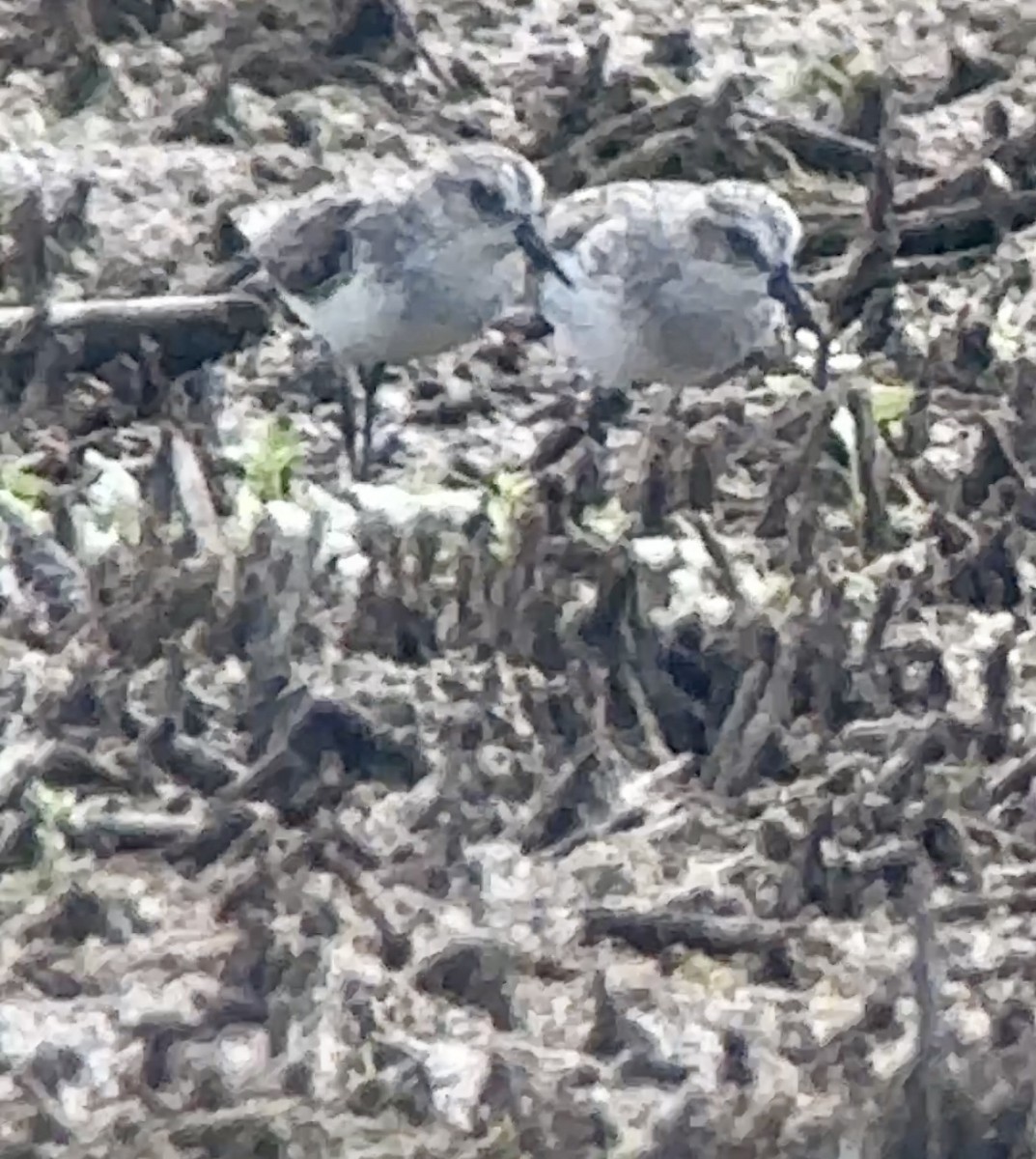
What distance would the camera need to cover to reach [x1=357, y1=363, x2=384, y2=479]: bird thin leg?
1.44m

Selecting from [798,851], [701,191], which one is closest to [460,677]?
[798,851]

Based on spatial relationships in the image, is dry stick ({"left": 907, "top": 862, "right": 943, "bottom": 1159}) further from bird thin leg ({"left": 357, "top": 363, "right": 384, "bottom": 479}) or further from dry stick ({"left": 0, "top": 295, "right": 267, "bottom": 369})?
dry stick ({"left": 0, "top": 295, "right": 267, "bottom": 369})

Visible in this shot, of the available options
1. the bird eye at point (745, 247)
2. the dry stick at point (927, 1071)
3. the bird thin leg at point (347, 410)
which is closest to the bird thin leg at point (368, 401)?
the bird thin leg at point (347, 410)

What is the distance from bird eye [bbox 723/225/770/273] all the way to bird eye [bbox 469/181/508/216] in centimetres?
17

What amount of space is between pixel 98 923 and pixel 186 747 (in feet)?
0.43

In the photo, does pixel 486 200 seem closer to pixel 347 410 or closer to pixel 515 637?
pixel 347 410

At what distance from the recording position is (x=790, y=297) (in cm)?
147

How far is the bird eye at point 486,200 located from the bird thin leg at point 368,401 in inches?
5.5

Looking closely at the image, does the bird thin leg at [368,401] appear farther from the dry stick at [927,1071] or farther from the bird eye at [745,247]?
the dry stick at [927,1071]

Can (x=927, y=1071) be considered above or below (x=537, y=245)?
below

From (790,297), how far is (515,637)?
36 cm

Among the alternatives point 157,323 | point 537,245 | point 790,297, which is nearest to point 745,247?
point 790,297

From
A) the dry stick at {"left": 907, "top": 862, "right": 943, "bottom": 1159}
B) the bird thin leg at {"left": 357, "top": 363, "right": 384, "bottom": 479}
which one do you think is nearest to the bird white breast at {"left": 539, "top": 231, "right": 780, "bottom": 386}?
the bird thin leg at {"left": 357, "top": 363, "right": 384, "bottom": 479}

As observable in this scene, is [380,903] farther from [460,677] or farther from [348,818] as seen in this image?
[460,677]
